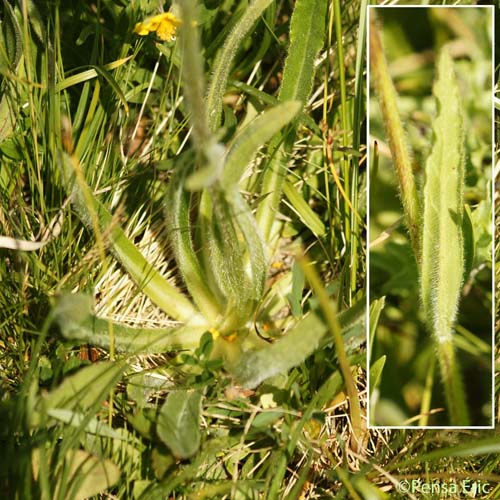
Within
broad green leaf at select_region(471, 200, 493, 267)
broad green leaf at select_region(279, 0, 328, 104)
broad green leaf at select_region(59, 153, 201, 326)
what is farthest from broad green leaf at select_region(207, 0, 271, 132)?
broad green leaf at select_region(471, 200, 493, 267)

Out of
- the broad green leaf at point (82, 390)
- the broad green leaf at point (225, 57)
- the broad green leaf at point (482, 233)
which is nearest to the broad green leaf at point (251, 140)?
the broad green leaf at point (225, 57)

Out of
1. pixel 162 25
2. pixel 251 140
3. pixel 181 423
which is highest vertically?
pixel 162 25

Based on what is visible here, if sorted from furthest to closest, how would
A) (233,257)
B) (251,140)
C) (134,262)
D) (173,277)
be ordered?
(173,277)
(134,262)
(233,257)
(251,140)

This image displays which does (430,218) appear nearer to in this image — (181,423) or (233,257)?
(233,257)

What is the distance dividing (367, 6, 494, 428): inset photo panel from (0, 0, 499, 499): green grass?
45mm

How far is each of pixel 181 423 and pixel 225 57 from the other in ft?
1.88

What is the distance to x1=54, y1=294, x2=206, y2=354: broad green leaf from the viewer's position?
1.16m

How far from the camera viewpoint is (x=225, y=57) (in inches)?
50.3

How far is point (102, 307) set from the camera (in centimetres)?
140

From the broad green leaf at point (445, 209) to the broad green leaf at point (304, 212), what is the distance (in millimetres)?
252

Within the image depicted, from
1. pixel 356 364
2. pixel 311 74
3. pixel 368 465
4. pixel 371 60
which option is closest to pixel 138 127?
pixel 311 74

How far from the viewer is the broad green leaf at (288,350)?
1.15 metres

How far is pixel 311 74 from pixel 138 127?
0.38m

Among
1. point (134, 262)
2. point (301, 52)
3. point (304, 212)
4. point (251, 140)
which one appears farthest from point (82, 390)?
point (301, 52)
